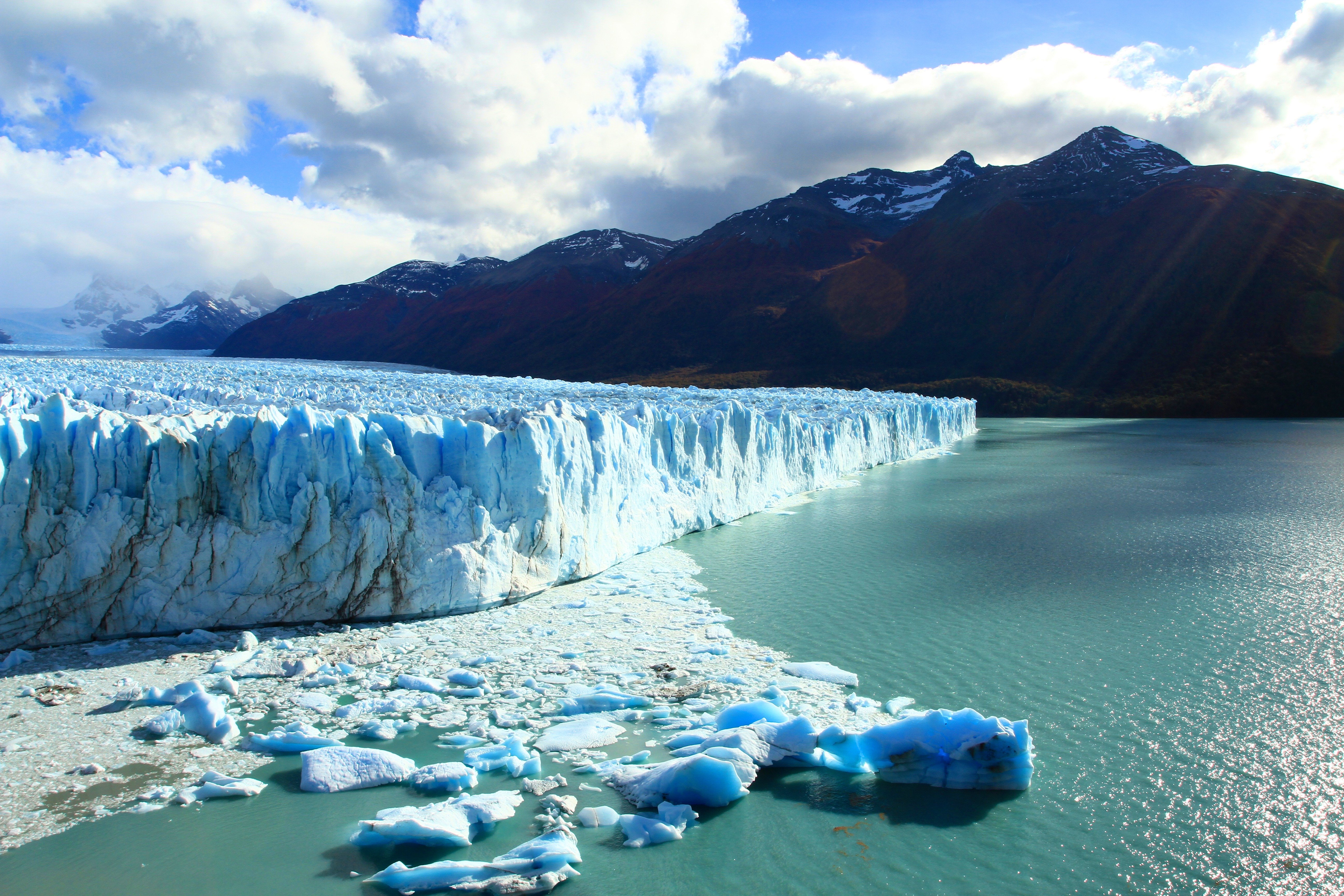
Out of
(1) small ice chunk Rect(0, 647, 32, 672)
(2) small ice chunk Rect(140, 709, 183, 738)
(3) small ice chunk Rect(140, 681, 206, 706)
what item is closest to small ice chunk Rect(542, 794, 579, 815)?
(2) small ice chunk Rect(140, 709, 183, 738)

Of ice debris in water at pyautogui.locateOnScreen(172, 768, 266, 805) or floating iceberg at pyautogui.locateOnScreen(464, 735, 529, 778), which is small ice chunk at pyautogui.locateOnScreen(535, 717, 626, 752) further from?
ice debris in water at pyautogui.locateOnScreen(172, 768, 266, 805)

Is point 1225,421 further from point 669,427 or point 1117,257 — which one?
point 669,427

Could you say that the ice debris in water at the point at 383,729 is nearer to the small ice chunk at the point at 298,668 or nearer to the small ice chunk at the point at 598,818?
the small ice chunk at the point at 298,668

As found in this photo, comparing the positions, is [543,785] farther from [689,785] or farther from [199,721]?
[199,721]

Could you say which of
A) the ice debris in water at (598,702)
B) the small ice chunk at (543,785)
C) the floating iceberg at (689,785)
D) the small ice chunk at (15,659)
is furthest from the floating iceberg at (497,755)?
the small ice chunk at (15,659)

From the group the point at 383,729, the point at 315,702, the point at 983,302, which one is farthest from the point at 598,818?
the point at 983,302

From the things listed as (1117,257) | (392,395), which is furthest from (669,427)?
(1117,257)
